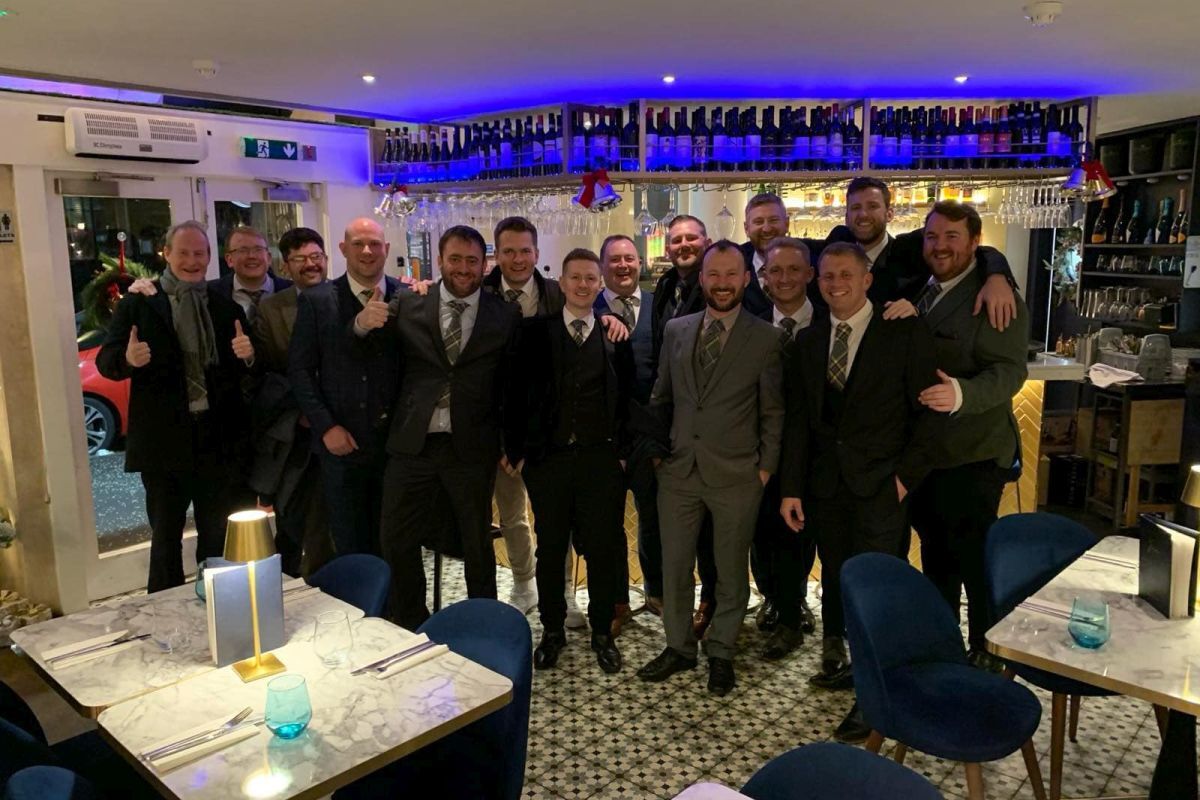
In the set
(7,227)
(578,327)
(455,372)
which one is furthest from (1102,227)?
(7,227)

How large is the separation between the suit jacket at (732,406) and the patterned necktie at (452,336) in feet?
2.90

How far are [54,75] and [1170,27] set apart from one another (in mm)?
4893

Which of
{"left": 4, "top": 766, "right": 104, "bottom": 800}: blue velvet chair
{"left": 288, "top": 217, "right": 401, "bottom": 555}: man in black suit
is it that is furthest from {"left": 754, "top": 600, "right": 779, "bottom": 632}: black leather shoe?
{"left": 4, "top": 766, "right": 104, "bottom": 800}: blue velvet chair

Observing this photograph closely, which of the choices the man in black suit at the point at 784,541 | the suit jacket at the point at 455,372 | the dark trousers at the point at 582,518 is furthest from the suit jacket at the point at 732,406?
the suit jacket at the point at 455,372

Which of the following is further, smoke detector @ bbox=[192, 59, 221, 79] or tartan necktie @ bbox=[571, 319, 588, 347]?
smoke detector @ bbox=[192, 59, 221, 79]

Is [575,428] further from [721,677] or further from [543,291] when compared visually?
[721,677]

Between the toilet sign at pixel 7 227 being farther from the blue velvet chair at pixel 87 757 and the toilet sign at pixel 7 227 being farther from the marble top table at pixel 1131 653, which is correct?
the marble top table at pixel 1131 653

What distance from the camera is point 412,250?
677 centimetres

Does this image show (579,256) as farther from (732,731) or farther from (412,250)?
(412,250)

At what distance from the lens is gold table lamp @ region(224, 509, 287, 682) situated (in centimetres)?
225

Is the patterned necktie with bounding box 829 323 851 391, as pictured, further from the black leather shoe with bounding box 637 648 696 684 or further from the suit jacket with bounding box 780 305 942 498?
the black leather shoe with bounding box 637 648 696 684

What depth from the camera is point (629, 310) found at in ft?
13.4

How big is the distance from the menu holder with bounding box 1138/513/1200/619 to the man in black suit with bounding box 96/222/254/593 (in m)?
3.49

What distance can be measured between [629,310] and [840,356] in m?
1.08
